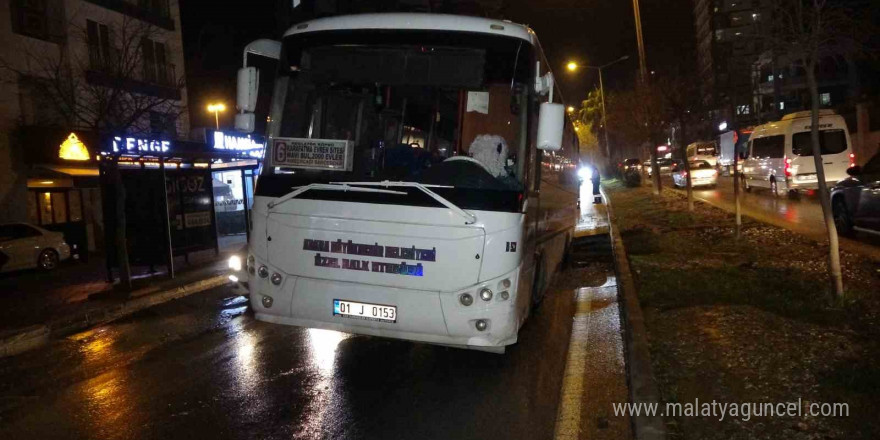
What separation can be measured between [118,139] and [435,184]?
807 centimetres

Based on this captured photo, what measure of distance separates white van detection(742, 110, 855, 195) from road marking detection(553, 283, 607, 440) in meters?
14.7

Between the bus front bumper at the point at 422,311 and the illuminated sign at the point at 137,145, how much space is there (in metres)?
7.01

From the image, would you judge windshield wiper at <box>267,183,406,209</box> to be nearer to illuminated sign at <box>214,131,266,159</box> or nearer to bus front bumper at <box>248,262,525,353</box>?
bus front bumper at <box>248,262,525,353</box>

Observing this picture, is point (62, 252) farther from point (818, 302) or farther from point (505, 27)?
point (818, 302)

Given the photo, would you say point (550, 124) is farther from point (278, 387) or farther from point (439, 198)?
point (278, 387)

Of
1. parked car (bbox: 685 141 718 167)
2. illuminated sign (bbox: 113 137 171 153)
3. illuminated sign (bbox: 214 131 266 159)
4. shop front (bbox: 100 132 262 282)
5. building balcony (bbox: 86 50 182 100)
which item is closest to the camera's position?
illuminated sign (bbox: 113 137 171 153)

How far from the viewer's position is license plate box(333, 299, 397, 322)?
5438mm

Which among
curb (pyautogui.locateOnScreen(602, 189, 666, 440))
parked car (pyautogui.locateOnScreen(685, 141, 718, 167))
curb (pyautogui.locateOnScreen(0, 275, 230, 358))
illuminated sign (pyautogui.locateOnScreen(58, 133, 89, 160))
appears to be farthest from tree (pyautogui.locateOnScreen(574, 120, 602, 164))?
curb (pyautogui.locateOnScreen(602, 189, 666, 440))

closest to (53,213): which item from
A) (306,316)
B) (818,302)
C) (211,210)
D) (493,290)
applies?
(211,210)

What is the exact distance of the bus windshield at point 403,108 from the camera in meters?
5.72

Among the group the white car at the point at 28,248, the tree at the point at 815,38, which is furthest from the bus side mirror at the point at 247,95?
the white car at the point at 28,248

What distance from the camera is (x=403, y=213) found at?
17.5 feet

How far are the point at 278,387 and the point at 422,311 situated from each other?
4.97 ft

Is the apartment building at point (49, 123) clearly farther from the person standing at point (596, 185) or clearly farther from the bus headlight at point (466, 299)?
the person standing at point (596, 185)
